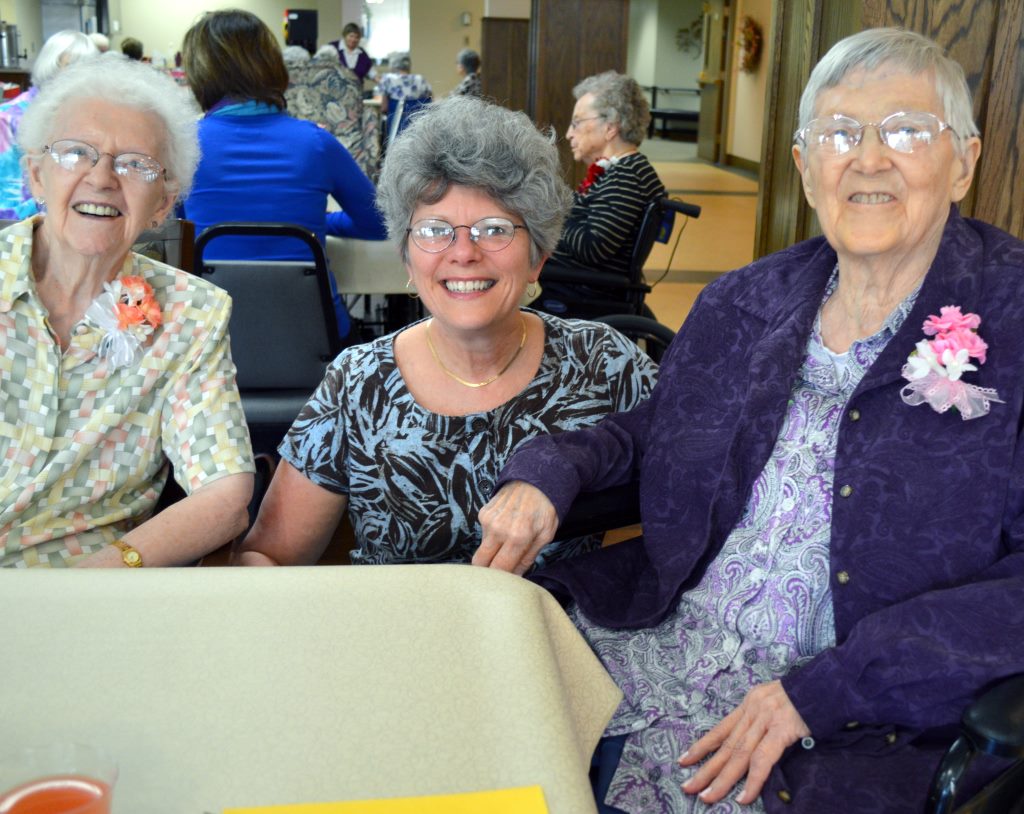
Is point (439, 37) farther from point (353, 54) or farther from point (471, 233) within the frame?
point (471, 233)

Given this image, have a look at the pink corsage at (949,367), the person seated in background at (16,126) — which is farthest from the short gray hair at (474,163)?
the person seated in background at (16,126)

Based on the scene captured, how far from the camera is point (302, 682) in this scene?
939 mm

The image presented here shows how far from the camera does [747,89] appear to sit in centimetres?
1592

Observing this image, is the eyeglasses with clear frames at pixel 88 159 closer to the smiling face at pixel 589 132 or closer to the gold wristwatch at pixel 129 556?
the gold wristwatch at pixel 129 556

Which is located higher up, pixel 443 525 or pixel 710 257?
pixel 443 525

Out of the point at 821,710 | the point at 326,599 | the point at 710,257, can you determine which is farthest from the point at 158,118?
the point at 710,257

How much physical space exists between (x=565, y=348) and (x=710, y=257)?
21.4 ft

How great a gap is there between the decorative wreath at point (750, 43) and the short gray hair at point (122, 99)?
14.7 metres

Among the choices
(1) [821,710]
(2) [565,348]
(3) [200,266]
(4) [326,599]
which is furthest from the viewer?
(3) [200,266]

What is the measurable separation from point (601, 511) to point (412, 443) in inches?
12.6

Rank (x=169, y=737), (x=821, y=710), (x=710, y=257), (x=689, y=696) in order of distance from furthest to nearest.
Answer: (x=710, y=257) → (x=689, y=696) → (x=821, y=710) → (x=169, y=737)

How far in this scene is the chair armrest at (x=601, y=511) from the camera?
1646 millimetres

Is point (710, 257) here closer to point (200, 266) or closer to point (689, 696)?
point (200, 266)

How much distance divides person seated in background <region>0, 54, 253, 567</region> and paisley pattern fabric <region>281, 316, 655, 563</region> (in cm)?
14
